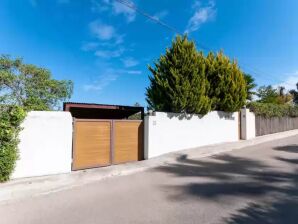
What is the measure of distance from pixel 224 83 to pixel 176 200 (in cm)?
1080

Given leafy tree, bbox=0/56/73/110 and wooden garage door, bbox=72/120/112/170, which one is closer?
wooden garage door, bbox=72/120/112/170

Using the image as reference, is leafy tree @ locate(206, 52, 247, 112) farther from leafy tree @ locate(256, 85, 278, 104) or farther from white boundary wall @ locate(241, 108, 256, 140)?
leafy tree @ locate(256, 85, 278, 104)

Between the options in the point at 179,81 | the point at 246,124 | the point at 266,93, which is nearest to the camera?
the point at 179,81

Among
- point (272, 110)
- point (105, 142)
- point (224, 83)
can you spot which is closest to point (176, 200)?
point (105, 142)

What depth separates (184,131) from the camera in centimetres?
1359

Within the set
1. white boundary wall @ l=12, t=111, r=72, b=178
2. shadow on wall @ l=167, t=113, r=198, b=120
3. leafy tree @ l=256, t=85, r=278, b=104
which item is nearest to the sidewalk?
white boundary wall @ l=12, t=111, r=72, b=178

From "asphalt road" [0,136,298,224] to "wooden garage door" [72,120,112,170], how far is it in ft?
5.82

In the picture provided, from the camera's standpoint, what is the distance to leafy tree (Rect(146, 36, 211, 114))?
1294 centimetres

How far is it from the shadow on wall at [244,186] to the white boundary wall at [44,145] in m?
3.45

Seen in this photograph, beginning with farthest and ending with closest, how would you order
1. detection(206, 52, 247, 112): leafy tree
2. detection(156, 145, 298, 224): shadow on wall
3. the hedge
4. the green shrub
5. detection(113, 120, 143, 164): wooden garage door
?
the hedge
detection(206, 52, 247, 112): leafy tree
detection(113, 120, 143, 164): wooden garage door
the green shrub
detection(156, 145, 298, 224): shadow on wall

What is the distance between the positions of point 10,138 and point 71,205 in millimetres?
3258

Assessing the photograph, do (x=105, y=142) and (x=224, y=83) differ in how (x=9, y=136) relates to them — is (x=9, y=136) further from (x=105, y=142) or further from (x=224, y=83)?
(x=224, y=83)

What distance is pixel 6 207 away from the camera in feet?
19.5

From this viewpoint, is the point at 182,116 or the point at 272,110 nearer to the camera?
the point at 182,116
